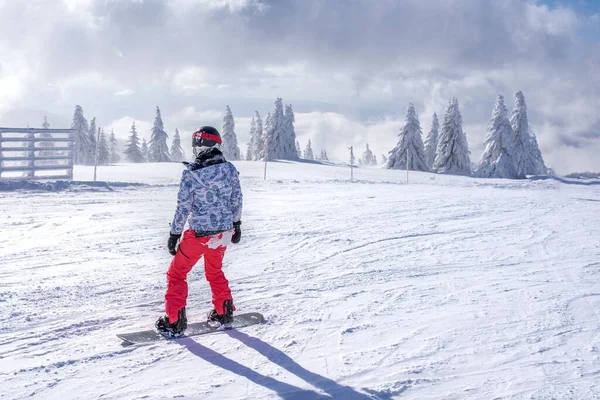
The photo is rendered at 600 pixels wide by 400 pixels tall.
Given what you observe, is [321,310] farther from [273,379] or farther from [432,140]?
[432,140]

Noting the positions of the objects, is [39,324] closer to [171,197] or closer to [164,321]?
[164,321]

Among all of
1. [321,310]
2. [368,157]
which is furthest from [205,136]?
[368,157]

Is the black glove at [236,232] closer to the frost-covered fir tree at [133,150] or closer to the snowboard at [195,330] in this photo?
the snowboard at [195,330]

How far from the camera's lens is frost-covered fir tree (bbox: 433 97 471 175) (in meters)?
50.5

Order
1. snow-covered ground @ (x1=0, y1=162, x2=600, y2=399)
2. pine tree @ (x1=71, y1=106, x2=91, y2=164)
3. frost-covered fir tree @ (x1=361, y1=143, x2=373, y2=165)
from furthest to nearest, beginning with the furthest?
frost-covered fir tree @ (x1=361, y1=143, x2=373, y2=165) → pine tree @ (x1=71, y1=106, x2=91, y2=164) → snow-covered ground @ (x1=0, y1=162, x2=600, y2=399)

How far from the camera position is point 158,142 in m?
66.6

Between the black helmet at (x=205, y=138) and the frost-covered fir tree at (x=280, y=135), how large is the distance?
5491 cm

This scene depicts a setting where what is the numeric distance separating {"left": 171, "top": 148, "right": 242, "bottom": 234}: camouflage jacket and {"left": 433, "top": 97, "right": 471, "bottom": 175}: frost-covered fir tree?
157 feet

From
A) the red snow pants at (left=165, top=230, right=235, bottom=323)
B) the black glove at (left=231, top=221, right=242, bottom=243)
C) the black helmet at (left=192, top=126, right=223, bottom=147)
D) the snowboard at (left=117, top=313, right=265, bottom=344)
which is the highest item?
the black helmet at (left=192, top=126, right=223, bottom=147)

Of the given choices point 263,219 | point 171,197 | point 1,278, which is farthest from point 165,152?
point 1,278

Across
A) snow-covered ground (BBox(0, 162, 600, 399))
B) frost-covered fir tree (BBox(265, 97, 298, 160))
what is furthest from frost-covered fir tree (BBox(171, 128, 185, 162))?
snow-covered ground (BBox(0, 162, 600, 399))

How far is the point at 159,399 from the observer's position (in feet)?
11.7

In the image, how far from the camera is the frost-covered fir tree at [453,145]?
5053cm

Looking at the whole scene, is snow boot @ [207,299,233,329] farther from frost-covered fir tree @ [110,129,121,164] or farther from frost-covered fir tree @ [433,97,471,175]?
frost-covered fir tree @ [110,129,121,164]
